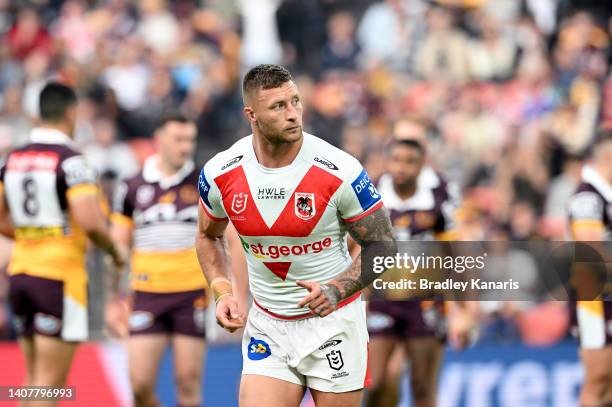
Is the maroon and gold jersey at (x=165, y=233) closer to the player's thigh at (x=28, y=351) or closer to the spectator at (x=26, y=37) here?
the player's thigh at (x=28, y=351)

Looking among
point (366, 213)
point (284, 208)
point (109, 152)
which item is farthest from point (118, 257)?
point (109, 152)

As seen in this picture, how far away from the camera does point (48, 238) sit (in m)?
9.34

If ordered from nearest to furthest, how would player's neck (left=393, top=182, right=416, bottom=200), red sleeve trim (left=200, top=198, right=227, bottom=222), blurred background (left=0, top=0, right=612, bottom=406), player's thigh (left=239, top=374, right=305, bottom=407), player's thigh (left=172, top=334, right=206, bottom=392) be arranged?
player's thigh (left=239, top=374, right=305, bottom=407), red sleeve trim (left=200, top=198, right=227, bottom=222), player's thigh (left=172, top=334, right=206, bottom=392), player's neck (left=393, top=182, right=416, bottom=200), blurred background (left=0, top=0, right=612, bottom=406)

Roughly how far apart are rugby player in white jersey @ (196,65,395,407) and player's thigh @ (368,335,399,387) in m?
3.59

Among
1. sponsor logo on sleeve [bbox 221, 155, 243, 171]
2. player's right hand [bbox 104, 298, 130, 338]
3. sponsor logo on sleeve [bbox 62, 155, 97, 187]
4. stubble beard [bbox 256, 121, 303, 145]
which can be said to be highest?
sponsor logo on sleeve [bbox 62, 155, 97, 187]

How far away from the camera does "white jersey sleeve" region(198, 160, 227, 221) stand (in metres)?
6.90

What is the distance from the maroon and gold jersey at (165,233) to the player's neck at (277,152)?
3741 mm

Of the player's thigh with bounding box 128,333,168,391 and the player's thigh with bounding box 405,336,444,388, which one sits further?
the player's thigh with bounding box 405,336,444,388

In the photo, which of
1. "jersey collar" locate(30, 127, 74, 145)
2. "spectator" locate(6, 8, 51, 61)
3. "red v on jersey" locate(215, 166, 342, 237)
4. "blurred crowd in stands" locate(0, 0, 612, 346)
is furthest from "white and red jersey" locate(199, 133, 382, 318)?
"spectator" locate(6, 8, 51, 61)

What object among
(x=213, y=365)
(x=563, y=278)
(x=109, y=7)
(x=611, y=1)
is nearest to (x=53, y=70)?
(x=109, y=7)

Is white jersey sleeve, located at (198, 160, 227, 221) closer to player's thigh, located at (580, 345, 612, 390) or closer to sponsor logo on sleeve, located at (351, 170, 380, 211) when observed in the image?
sponsor logo on sleeve, located at (351, 170, 380, 211)

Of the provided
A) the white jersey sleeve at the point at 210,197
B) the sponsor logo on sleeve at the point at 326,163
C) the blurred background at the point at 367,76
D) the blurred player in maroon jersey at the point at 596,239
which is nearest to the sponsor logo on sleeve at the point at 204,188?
the white jersey sleeve at the point at 210,197

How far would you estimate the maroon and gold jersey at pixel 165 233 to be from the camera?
1044cm

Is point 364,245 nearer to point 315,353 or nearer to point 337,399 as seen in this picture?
point 315,353
